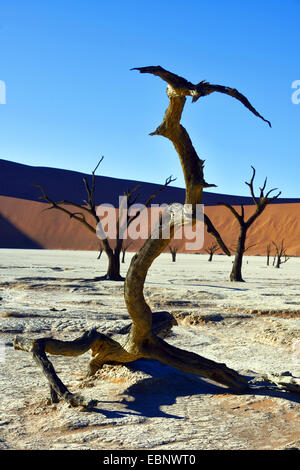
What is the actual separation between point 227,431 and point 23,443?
1.34m

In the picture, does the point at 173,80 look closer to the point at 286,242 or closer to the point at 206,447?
the point at 206,447

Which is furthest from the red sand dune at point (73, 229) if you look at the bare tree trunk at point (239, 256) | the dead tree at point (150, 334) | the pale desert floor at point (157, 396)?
the dead tree at point (150, 334)

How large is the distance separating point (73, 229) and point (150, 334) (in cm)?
7011

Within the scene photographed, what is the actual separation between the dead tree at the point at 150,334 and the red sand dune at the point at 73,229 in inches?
2333

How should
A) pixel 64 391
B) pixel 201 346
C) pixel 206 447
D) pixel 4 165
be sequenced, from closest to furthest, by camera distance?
pixel 206 447, pixel 64 391, pixel 201 346, pixel 4 165

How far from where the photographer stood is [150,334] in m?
4.56

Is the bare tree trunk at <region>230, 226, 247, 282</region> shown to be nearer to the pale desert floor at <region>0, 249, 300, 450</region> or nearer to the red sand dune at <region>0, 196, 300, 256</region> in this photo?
the pale desert floor at <region>0, 249, 300, 450</region>

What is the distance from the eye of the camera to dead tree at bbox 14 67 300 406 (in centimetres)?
385

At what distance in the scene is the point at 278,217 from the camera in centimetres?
7744

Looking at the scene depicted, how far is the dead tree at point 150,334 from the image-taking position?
3850 millimetres

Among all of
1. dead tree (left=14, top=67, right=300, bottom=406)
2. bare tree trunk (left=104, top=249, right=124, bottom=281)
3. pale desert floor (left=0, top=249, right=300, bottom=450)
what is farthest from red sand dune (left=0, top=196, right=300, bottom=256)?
dead tree (left=14, top=67, right=300, bottom=406)

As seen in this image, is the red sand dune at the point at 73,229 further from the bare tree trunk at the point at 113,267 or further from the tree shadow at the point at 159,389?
the tree shadow at the point at 159,389

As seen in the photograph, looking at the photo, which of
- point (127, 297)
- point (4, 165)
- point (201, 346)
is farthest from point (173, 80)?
point (4, 165)
